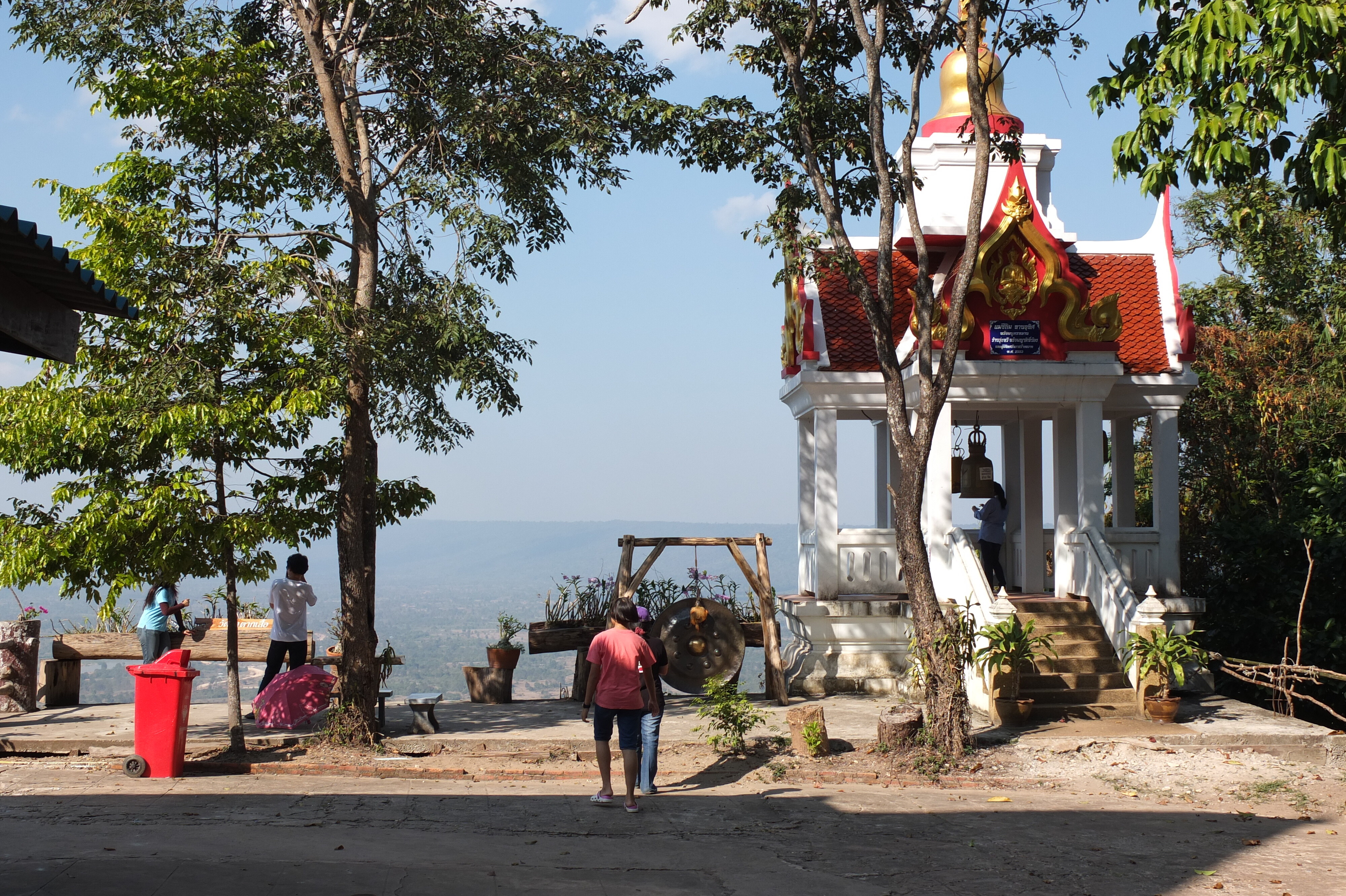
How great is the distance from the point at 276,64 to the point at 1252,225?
15.2 metres

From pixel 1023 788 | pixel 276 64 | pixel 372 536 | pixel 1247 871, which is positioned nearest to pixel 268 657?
pixel 372 536

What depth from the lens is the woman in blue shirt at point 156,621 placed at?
13.1 m

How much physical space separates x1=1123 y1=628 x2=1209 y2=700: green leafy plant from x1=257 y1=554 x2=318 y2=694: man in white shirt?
29.4ft

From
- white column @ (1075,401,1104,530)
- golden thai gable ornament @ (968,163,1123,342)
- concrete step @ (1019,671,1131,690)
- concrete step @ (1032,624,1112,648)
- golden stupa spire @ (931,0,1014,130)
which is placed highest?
golden stupa spire @ (931,0,1014,130)

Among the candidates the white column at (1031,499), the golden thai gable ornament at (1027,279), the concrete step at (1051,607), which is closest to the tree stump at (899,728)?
the concrete step at (1051,607)

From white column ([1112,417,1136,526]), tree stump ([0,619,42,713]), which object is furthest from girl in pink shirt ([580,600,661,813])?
white column ([1112,417,1136,526])

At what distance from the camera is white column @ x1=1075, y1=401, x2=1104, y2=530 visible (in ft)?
48.7

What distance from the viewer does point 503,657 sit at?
1566 centimetres

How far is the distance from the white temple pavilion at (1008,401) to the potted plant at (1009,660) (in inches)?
32.3

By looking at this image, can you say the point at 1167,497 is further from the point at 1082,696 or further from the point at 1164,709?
the point at 1164,709

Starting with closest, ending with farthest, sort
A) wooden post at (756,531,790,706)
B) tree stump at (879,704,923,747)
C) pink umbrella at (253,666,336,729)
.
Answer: tree stump at (879,704,923,747) < pink umbrella at (253,666,336,729) < wooden post at (756,531,790,706)

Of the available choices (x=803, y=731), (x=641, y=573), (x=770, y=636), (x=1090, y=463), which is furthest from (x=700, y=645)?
(x=1090, y=463)

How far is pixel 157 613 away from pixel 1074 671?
10357mm

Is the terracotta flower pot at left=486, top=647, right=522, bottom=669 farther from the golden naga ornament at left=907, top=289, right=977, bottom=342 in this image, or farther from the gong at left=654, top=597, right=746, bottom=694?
the golden naga ornament at left=907, top=289, right=977, bottom=342
